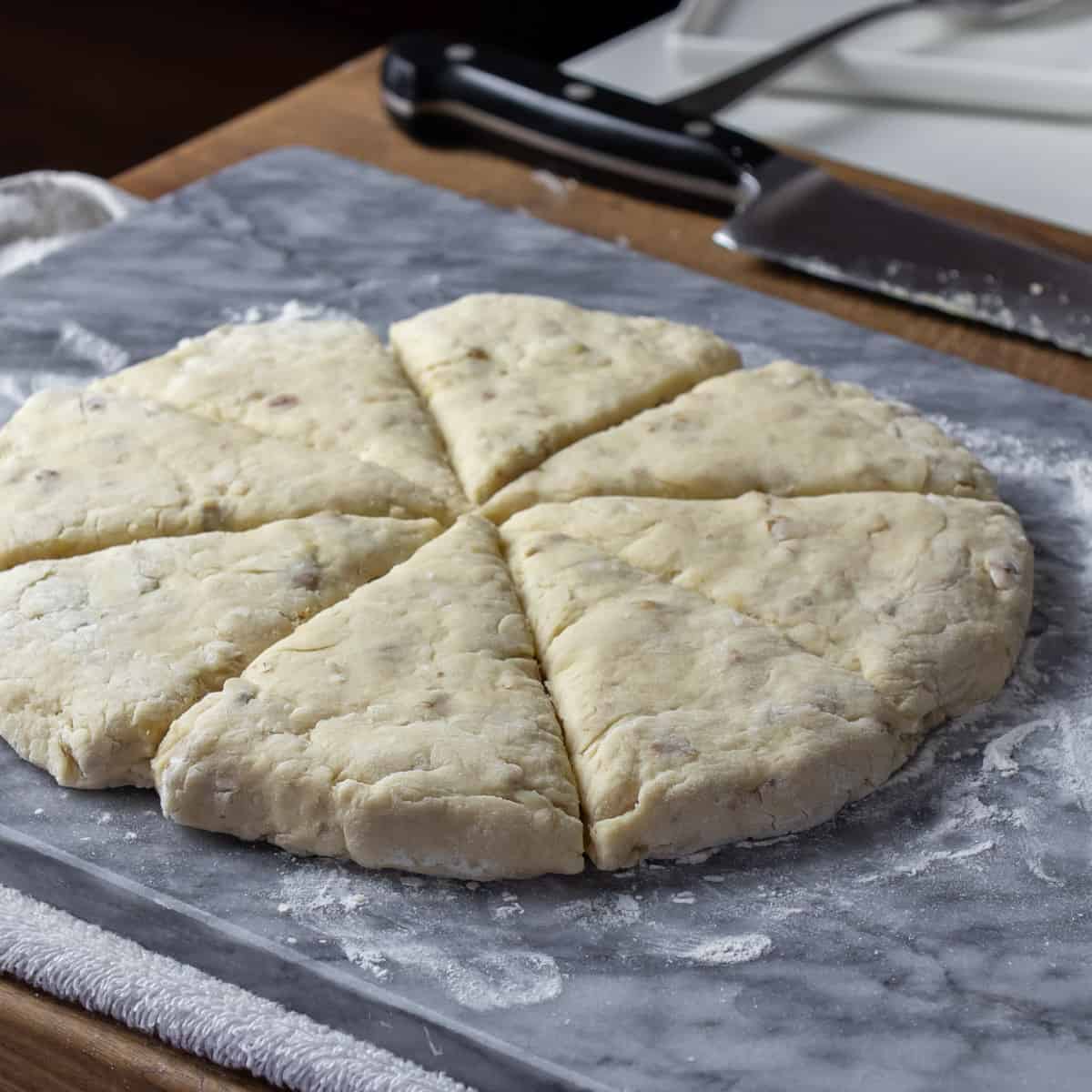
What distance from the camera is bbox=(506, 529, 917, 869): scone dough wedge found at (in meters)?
1.83

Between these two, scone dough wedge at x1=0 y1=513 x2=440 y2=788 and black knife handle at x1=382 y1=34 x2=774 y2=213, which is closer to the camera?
scone dough wedge at x1=0 y1=513 x2=440 y2=788

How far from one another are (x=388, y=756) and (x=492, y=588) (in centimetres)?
39

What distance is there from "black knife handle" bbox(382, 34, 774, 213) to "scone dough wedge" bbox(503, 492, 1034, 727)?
3.46 ft

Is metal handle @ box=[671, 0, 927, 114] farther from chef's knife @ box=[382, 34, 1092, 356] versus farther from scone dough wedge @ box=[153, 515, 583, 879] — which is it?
scone dough wedge @ box=[153, 515, 583, 879]

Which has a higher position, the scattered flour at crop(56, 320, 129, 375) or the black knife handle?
the black knife handle

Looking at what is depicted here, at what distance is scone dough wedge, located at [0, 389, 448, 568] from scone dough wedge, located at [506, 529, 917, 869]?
0.37 m

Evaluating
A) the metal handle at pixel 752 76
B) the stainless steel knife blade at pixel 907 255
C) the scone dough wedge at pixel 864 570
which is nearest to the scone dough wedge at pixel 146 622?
the scone dough wedge at pixel 864 570

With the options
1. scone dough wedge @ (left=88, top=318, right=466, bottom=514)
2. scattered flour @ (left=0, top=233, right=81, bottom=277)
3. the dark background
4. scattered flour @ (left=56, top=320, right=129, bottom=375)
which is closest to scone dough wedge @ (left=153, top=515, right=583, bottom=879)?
scone dough wedge @ (left=88, top=318, right=466, bottom=514)

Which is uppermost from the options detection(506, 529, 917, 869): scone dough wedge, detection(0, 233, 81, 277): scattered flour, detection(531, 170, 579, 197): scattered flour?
detection(531, 170, 579, 197): scattered flour

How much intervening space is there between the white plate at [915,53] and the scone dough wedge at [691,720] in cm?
206

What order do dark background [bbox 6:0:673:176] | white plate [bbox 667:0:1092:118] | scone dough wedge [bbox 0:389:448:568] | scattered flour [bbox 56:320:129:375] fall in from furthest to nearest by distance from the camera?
1. dark background [bbox 6:0:673:176]
2. white plate [bbox 667:0:1092:118]
3. scattered flour [bbox 56:320:129:375]
4. scone dough wedge [bbox 0:389:448:568]

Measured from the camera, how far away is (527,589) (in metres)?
2.16

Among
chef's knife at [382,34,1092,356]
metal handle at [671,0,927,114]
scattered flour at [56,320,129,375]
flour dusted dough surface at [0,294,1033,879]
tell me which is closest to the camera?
flour dusted dough surface at [0,294,1033,879]

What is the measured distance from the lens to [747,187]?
310 centimetres
